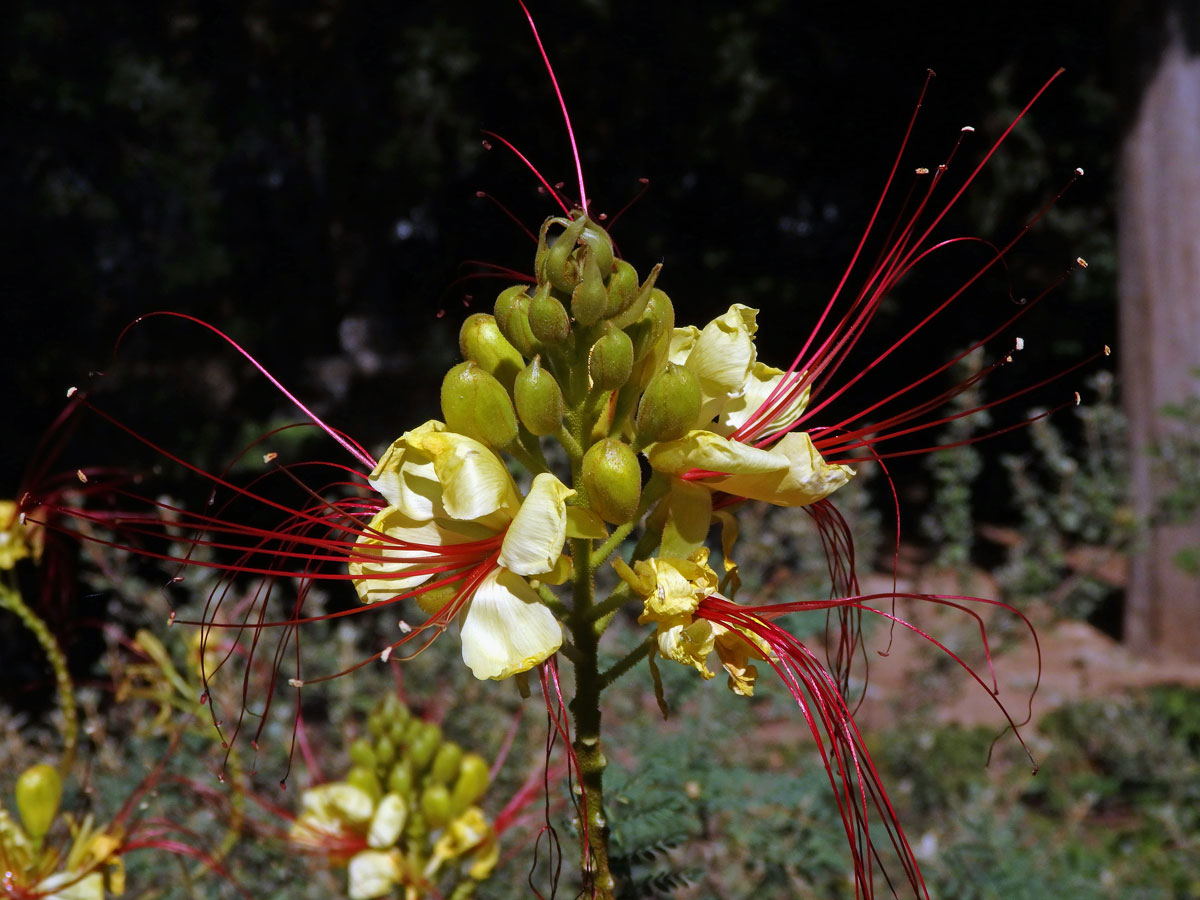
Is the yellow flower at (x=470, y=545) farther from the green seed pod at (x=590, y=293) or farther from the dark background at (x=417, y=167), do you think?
the dark background at (x=417, y=167)

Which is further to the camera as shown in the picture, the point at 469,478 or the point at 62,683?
the point at 62,683

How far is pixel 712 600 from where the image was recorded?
1077mm

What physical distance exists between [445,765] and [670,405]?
99 centimetres

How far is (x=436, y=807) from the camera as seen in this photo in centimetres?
168

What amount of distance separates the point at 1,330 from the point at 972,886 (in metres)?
4.47

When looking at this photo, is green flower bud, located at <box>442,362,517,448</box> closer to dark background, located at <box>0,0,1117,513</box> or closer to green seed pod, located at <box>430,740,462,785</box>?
green seed pod, located at <box>430,740,462,785</box>

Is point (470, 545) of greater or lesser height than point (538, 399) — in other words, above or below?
below

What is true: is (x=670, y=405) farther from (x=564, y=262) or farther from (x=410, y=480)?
(x=410, y=480)

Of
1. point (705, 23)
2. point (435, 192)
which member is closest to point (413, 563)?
point (435, 192)

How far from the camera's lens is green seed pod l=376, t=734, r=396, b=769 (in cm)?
175

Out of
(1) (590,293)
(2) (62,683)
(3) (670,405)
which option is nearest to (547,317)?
(1) (590,293)

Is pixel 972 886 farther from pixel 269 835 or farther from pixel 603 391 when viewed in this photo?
pixel 603 391

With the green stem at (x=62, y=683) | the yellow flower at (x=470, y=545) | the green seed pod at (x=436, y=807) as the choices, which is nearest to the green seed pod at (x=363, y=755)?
the green seed pod at (x=436, y=807)

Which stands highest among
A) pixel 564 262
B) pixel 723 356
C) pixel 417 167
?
pixel 564 262
